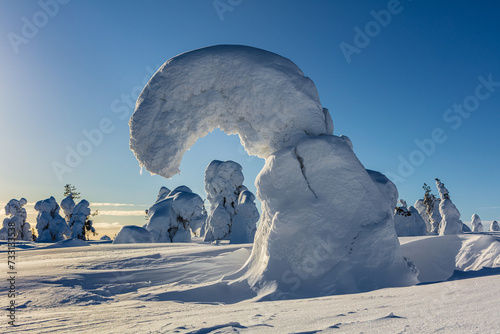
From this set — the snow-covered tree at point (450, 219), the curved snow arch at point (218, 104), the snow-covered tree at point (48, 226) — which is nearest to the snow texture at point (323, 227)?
the curved snow arch at point (218, 104)

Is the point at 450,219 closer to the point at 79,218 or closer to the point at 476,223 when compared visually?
the point at 476,223

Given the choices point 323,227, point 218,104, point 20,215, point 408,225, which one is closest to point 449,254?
point 323,227

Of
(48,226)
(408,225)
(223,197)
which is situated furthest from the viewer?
(48,226)

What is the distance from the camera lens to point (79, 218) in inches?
1152

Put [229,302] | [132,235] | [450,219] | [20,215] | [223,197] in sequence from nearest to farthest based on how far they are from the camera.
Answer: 1. [229,302]
2. [450,219]
3. [132,235]
4. [223,197]
5. [20,215]

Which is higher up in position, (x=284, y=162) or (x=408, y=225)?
(x=284, y=162)

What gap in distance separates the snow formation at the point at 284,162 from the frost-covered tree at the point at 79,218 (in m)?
27.0

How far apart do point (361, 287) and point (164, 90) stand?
4.47 meters

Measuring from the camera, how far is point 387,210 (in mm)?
5230

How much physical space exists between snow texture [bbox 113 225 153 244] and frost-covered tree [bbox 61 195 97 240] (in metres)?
12.2

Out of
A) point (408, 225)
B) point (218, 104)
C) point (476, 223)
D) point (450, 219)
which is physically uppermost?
point (218, 104)

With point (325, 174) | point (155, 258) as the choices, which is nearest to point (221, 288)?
point (325, 174)

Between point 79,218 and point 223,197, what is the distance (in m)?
14.0

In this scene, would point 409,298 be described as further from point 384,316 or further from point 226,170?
point 226,170
